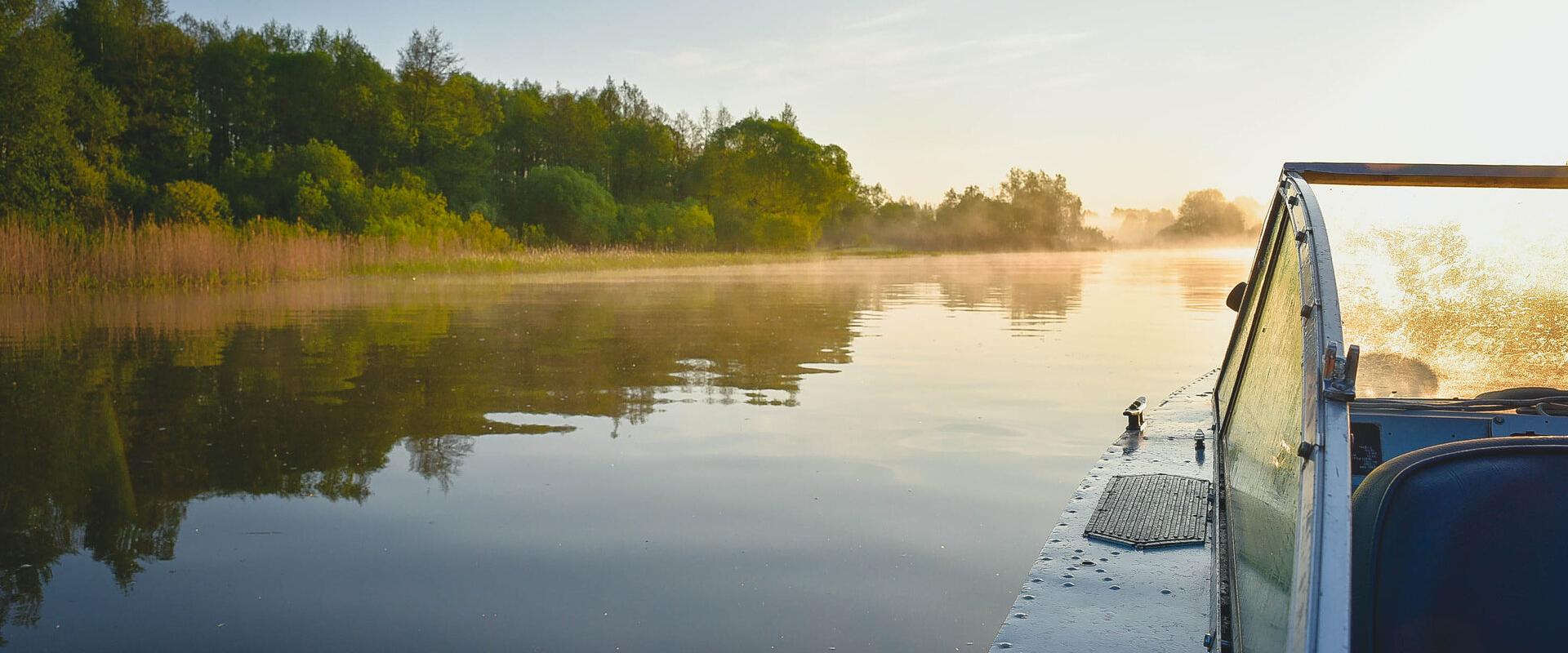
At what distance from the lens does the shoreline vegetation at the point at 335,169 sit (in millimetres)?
30500

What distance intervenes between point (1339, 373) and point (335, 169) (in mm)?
64750

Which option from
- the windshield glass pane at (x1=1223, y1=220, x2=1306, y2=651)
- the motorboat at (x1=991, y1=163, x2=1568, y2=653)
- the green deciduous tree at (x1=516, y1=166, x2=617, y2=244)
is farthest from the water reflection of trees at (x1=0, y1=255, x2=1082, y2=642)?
the green deciduous tree at (x1=516, y1=166, x2=617, y2=244)

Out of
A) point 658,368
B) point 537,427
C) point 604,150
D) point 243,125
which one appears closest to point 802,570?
point 537,427

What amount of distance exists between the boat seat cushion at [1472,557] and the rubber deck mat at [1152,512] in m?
2.22

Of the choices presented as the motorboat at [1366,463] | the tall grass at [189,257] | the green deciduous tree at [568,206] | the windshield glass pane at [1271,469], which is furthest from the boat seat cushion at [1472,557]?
the green deciduous tree at [568,206]

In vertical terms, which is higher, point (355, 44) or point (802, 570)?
point (355, 44)

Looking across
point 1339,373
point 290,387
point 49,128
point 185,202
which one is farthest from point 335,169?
point 1339,373

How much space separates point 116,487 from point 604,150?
3475 inches

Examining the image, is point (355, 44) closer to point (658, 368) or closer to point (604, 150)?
point (604, 150)

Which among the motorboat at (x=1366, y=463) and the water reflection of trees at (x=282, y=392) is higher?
the motorboat at (x=1366, y=463)

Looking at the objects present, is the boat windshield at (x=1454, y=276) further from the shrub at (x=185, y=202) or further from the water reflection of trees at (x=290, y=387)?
the shrub at (x=185, y=202)

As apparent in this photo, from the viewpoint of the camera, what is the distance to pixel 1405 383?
12.6ft

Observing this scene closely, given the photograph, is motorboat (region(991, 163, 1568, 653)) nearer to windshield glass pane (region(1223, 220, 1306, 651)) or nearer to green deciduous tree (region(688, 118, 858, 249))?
windshield glass pane (region(1223, 220, 1306, 651))

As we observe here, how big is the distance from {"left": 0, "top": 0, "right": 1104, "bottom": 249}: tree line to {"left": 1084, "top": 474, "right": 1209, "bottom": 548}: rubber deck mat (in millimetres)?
31018
